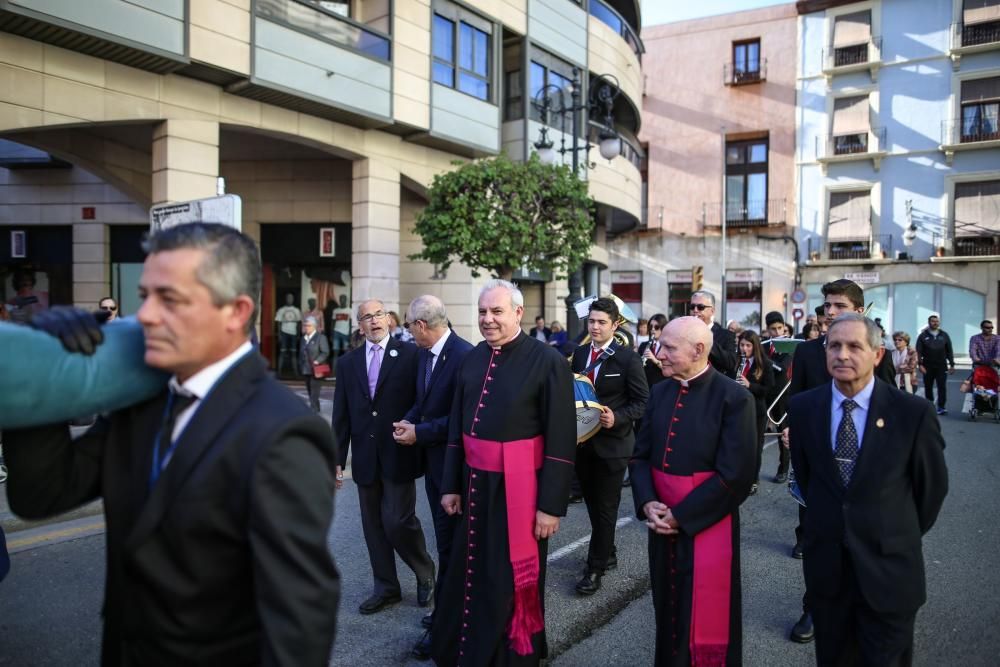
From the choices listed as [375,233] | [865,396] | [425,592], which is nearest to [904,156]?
[375,233]

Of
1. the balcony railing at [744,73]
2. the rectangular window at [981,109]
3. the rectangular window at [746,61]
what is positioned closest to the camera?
the rectangular window at [981,109]

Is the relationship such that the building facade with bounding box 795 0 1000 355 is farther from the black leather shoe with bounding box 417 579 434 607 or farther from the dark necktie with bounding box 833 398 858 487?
the dark necktie with bounding box 833 398 858 487

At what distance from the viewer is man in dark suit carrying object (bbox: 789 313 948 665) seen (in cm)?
301

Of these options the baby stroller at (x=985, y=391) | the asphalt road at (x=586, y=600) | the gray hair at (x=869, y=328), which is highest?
the gray hair at (x=869, y=328)

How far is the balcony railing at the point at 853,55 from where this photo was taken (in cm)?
3191

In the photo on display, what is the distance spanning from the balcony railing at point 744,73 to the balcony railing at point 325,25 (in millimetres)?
25690

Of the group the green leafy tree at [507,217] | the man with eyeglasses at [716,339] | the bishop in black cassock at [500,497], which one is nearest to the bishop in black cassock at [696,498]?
the bishop in black cassock at [500,497]

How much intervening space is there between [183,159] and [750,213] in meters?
29.5

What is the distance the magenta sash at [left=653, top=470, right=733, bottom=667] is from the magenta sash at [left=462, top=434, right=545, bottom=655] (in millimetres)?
761

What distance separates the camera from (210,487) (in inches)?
→ 66.7

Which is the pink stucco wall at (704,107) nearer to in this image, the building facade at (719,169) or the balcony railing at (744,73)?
the building facade at (719,169)

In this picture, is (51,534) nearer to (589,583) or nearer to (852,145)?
(589,583)

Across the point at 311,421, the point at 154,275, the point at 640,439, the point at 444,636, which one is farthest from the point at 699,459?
the point at 154,275

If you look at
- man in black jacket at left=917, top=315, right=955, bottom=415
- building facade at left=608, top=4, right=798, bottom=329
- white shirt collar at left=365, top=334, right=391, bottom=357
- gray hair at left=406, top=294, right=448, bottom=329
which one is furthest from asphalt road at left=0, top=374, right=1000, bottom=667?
building facade at left=608, top=4, right=798, bottom=329
